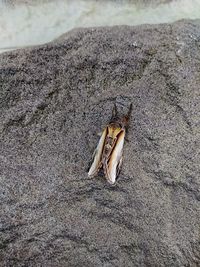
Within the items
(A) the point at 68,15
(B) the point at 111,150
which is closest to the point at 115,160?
(B) the point at 111,150

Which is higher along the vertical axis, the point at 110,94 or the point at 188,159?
the point at 110,94

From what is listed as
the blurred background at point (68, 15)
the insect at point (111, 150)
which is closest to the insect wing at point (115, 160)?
the insect at point (111, 150)

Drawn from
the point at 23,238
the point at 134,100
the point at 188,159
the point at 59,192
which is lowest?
the point at 23,238

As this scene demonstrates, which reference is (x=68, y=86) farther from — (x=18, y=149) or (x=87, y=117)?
(x=18, y=149)

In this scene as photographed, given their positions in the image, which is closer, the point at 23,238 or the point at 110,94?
the point at 23,238

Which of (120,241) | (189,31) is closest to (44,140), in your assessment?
(120,241)

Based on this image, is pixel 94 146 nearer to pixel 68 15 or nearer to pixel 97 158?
pixel 97 158

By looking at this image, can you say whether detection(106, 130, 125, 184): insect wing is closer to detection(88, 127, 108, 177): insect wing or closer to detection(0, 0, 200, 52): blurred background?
detection(88, 127, 108, 177): insect wing
